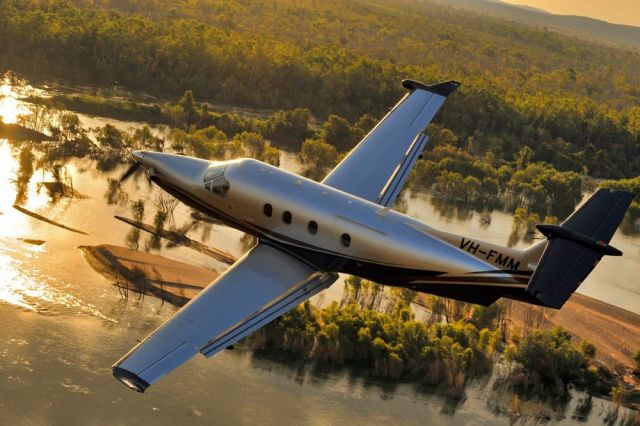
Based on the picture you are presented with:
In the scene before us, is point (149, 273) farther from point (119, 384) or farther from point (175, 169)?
point (175, 169)

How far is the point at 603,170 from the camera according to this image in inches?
4104

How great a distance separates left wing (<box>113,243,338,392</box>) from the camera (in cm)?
2842

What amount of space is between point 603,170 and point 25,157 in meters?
69.6

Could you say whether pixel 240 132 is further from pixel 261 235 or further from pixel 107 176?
pixel 261 235

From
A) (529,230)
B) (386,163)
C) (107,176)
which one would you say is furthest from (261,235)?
(529,230)

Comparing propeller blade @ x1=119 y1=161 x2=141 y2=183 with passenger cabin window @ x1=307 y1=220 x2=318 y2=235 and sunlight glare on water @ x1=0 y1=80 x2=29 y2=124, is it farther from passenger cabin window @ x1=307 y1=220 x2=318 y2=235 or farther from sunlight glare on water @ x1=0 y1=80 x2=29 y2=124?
sunlight glare on water @ x1=0 y1=80 x2=29 y2=124

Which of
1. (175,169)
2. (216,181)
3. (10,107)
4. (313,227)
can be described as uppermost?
(216,181)

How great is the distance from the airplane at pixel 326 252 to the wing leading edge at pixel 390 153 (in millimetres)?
5375

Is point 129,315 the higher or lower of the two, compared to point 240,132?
lower

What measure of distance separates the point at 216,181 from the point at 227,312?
8.35 metres

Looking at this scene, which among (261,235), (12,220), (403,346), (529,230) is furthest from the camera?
(529,230)

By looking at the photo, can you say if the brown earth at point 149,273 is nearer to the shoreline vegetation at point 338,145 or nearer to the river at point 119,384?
the shoreline vegetation at point 338,145

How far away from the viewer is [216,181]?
39.0 meters

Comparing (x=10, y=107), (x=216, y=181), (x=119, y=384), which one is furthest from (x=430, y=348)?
(x=10, y=107)
